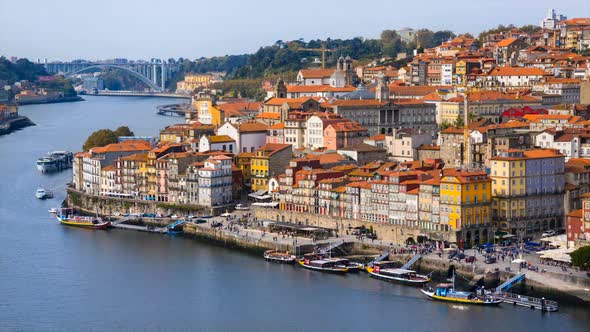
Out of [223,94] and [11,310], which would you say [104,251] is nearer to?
[11,310]

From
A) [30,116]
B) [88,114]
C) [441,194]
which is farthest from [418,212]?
[30,116]

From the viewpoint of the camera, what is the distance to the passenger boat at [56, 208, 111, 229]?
4375cm

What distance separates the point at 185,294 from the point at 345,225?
24.6 ft

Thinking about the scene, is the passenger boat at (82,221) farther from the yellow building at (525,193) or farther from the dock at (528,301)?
the dock at (528,301)

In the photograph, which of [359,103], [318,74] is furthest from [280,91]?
[359,103]

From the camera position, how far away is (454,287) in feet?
105

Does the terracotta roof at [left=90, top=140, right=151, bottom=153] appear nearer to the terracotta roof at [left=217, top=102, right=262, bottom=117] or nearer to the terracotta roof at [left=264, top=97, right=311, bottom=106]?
the terracotta roof at [left=264, top=97, right=311, bottom=106]

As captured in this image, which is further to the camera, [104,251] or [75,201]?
[75,201]

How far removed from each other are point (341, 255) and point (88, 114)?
6933 centimetres

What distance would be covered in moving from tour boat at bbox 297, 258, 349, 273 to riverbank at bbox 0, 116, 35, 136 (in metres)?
57.0

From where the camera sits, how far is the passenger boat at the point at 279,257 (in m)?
36.2

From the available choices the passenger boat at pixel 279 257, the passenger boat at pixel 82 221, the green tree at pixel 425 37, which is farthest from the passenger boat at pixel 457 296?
the green tree at pixel 425 37

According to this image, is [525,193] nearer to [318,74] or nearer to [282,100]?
[282,100]

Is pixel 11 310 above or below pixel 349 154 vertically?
below
